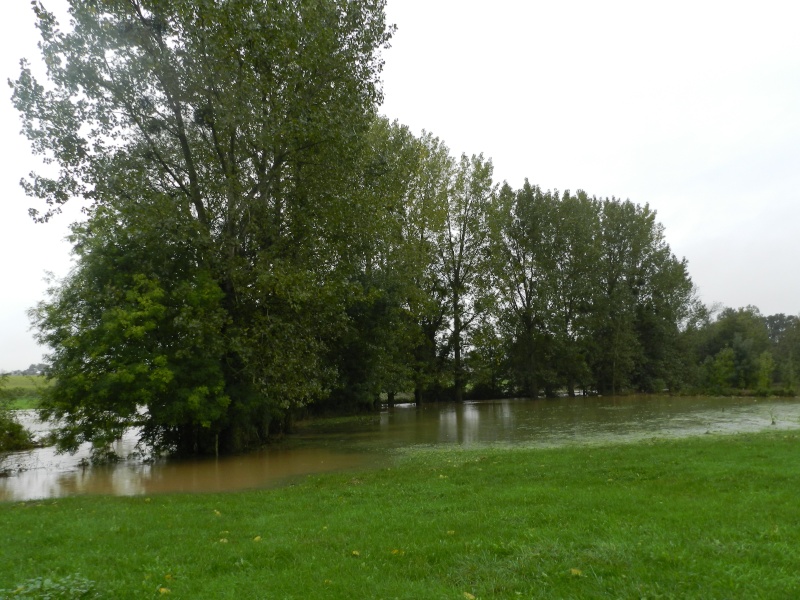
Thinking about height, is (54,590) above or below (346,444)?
above

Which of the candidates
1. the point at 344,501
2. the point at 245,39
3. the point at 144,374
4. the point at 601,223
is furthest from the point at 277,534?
the point at 601,223

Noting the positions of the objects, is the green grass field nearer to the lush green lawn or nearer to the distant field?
the distant field

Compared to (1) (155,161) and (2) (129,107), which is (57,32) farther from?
(1) (155,161)

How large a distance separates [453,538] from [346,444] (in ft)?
58.5

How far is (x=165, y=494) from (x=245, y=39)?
43.2 ft

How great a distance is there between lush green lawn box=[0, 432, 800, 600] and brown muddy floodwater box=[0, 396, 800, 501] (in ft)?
14.3

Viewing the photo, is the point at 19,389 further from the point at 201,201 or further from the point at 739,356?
the point at 739,356

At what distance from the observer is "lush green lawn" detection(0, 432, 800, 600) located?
6020 mm

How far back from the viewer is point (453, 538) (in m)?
7.80

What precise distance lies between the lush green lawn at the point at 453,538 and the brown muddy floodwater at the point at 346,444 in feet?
14.3

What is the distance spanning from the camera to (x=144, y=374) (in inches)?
759

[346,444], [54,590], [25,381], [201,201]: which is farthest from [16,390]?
[54,590]

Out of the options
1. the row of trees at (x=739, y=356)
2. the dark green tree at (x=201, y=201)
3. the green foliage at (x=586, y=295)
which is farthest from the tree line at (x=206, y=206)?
the row of trees at (x=739, y=356)

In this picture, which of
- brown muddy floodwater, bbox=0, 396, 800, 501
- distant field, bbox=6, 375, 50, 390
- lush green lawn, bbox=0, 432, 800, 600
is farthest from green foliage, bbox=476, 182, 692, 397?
lush green lawn, bbox=0, 432, 800, 600
